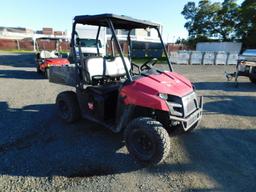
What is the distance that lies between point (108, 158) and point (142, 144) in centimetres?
59

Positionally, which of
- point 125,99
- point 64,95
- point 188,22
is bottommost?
point 64,95

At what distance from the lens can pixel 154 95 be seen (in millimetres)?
2947

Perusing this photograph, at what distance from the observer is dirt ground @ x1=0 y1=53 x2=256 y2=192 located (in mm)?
2709

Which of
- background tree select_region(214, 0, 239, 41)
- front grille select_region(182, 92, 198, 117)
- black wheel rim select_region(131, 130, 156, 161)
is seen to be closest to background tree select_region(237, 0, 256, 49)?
background tree select_region(214, 0, 239, 41)

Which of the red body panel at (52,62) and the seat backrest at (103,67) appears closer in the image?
the seat backrest at (103,67)

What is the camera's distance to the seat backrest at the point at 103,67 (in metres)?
4.04

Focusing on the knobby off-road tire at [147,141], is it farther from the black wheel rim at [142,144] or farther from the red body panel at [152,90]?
the red body panel at [152,90]

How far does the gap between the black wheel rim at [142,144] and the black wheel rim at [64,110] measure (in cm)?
195

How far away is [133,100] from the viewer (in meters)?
3.10

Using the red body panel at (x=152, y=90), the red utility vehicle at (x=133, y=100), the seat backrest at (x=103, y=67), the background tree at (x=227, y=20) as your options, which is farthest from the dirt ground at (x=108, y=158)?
the background tree at (x=227, y=20)

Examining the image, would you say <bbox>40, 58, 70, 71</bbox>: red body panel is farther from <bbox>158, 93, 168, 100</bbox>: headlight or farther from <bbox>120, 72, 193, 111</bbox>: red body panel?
A: <bbox>158, 93, 168, 100</bbox>: headlight

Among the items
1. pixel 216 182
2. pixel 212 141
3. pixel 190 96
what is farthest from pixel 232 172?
pixel 190 96

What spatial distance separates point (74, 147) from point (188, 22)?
111 ft

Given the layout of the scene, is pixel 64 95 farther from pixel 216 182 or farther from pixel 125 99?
pixel 216 182
